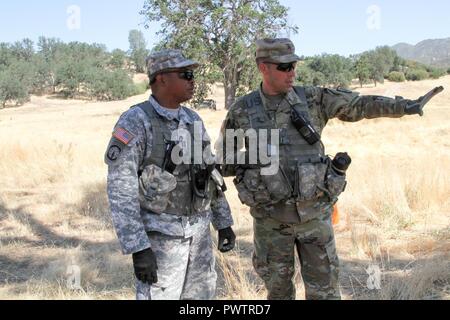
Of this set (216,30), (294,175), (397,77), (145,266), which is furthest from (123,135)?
(397,77)

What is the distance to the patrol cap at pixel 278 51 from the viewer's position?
279 cm

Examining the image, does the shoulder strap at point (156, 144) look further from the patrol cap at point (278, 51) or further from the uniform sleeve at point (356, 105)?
the uniform sleeve at point (356, 105)

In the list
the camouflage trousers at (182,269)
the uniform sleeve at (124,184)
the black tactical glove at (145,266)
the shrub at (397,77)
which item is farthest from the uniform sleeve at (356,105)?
the shrub at (397,77)

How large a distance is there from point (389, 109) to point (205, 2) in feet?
65.6

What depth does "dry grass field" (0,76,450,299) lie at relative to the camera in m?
3.73

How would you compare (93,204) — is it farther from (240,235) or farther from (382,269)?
(382,269)

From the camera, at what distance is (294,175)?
2.75 m

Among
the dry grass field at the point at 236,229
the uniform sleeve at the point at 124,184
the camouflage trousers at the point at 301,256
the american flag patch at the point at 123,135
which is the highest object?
the american flag patch at the point at 123,135

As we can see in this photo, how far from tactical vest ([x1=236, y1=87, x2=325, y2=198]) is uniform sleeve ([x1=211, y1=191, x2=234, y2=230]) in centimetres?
38

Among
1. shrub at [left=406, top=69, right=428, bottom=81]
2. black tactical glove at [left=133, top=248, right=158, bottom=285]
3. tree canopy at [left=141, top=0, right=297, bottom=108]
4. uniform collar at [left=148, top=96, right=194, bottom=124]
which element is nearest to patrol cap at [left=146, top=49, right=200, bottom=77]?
uniform collar at [left=148, top=96, right=194, bottom=124]

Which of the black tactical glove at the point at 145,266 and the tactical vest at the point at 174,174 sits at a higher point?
the tactical vest at the point at 174,174

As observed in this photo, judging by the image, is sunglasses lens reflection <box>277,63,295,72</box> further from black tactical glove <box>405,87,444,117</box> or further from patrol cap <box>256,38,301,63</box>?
black tactical glove <box>405,87,444,117</box>

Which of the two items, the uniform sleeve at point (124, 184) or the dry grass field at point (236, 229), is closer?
the uniform sleeve at point (124, 184)

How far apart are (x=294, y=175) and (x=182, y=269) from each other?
82 cm
